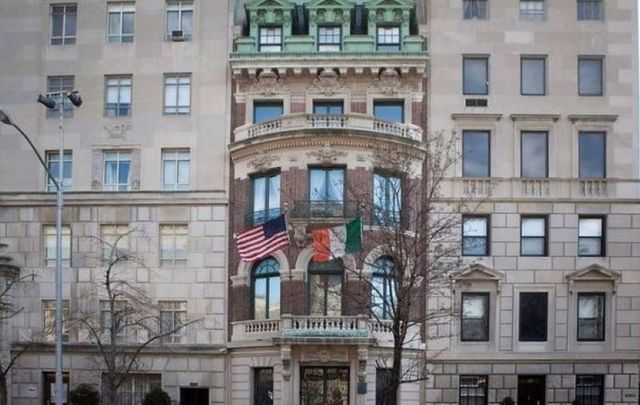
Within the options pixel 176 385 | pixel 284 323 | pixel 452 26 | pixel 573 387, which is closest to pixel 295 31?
pixel 452 26

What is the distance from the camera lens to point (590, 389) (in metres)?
45.1

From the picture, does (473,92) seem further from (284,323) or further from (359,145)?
(284,323)

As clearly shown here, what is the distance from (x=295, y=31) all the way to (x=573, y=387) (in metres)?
20.8

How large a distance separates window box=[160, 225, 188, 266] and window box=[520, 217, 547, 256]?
15461mm

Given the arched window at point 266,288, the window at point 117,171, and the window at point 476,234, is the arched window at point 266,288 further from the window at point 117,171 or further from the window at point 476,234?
the window at point 476,234

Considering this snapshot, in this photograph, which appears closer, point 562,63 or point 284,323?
point 284,323

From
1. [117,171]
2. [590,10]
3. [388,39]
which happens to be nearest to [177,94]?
[117,171]

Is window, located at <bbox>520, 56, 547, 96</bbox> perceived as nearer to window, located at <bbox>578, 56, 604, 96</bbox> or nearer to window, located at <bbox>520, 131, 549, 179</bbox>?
window, located at <bbox>578, 56, 604, 96</bbox>

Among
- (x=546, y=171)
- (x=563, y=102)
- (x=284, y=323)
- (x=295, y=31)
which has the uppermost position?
(x=295, y=31)

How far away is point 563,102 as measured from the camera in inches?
1823

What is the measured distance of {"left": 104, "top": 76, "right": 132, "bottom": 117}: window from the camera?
47.6m

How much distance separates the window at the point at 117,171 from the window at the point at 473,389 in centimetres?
1783

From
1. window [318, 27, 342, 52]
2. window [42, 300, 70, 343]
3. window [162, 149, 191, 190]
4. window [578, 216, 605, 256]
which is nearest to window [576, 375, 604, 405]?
window [578, 216, 605, 256]

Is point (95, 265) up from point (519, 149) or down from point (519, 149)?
down
